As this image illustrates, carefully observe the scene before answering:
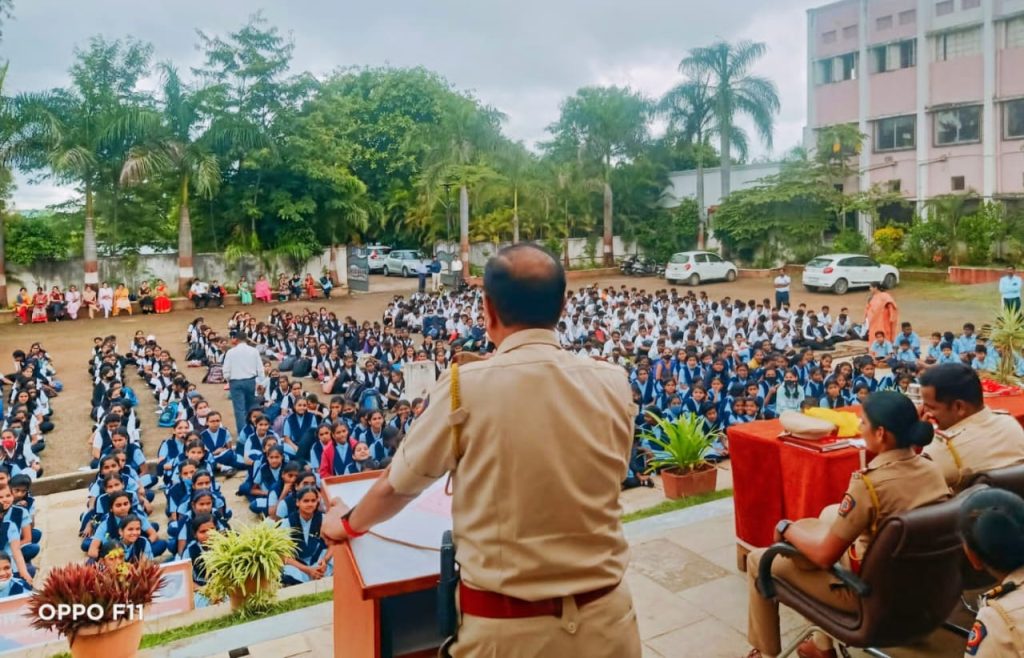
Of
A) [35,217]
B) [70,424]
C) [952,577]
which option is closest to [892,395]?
[952,577]

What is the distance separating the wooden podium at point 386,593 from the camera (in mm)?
1979

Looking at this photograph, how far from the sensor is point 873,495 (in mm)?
2650

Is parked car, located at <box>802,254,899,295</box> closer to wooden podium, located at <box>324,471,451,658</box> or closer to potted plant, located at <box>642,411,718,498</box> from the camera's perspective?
potted plant, located at <box>642,411,718,498</box>

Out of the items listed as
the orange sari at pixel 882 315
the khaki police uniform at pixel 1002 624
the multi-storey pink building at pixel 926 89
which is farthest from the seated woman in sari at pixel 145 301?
the khaki police uniform at pixel 1002 624

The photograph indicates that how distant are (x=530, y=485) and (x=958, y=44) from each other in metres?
26.9

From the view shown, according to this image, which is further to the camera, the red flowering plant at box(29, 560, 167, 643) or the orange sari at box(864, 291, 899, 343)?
the orange sari at box(864, 291, 899, 343)

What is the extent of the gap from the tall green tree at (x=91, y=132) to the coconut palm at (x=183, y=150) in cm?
57

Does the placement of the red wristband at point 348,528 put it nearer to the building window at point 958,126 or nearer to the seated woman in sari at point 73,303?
the seated woman in sari at point 73,303

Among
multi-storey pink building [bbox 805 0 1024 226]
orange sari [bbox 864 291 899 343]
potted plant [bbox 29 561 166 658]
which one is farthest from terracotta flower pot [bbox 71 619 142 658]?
multi-storey pink building [bbox 805 0 1024 226]

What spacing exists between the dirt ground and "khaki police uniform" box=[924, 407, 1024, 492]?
832 centimetres

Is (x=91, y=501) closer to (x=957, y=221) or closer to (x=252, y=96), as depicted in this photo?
(x=252, y=96)

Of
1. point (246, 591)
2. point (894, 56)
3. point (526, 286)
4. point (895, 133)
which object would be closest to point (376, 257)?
point (895, 133)

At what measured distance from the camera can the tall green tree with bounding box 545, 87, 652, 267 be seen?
89.9 feet

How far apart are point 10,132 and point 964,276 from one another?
2349cm
